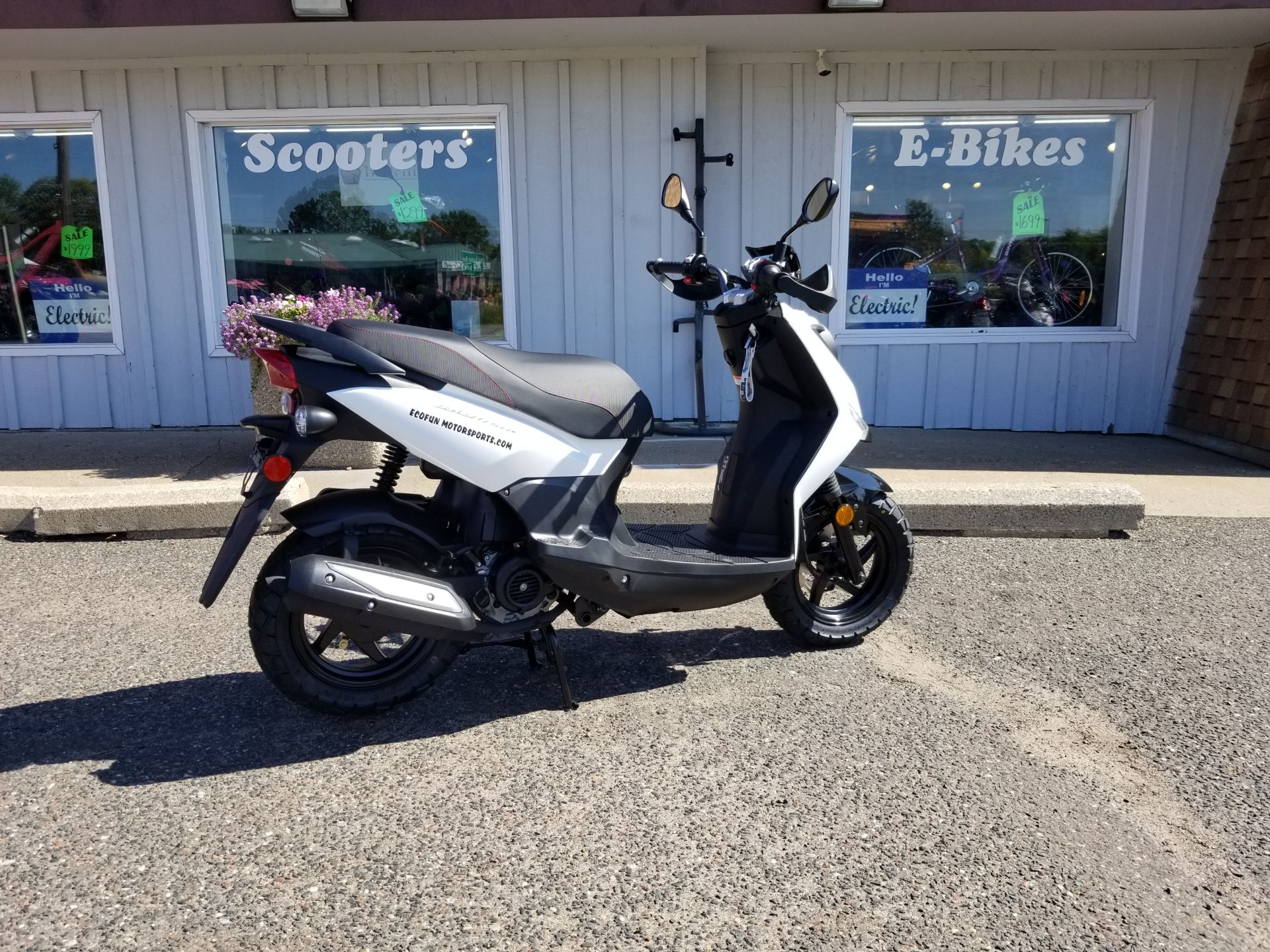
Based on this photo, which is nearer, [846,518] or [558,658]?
[558,658]

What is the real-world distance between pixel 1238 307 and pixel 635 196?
4.27m

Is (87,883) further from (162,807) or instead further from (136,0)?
(136,0)

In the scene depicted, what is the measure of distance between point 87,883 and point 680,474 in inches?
156

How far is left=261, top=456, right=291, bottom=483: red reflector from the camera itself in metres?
2.79

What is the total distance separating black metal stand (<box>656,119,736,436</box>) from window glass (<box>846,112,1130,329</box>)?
1.19 m

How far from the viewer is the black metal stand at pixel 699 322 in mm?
6934

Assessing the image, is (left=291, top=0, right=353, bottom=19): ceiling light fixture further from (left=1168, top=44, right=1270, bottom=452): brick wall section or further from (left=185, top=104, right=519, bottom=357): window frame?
(left=1168, top=44, right=1270, bottom=452): brick wall section

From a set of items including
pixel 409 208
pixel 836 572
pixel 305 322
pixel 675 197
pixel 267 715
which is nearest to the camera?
pixel 267 715

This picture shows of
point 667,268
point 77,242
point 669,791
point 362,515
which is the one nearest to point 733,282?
point 667,268

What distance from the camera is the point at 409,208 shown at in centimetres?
746

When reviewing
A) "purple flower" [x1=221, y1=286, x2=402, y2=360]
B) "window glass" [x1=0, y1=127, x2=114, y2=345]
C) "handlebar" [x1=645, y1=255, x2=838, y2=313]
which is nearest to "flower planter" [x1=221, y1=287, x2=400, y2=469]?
"purple flower" [x1=221, y1=286, x2=402, y2=360]

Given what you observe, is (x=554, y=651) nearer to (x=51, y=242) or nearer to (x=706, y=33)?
(x=706, y=33)

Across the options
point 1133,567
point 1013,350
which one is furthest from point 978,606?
point 1013,350

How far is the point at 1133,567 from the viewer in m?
4.73
